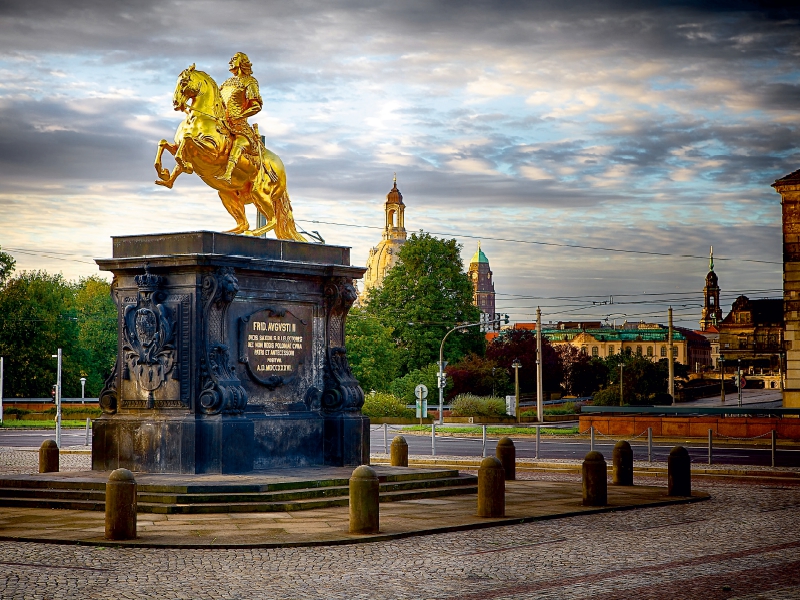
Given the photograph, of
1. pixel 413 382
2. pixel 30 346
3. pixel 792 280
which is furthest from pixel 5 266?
pixel 792 280

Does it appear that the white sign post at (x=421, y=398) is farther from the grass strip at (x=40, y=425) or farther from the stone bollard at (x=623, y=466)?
the stone bollard at (x=623, y=466)

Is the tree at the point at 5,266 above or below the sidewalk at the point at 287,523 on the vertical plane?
above

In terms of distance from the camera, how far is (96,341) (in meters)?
→ 88.9

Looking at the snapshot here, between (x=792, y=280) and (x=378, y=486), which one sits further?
(x=792, y=280)

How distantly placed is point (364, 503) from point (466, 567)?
2741 mm

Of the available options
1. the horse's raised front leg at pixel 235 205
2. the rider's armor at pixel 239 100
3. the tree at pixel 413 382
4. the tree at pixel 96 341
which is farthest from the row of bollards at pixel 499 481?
the tree at pixel 96 341

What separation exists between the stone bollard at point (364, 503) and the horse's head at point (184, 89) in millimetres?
9693

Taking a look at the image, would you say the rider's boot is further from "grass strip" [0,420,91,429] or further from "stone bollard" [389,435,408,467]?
"grass strip" [0,420,91,429]

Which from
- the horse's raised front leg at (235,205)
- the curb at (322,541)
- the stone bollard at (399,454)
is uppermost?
the horse's raised front leg at (235,205)

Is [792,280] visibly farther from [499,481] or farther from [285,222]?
[499,481]

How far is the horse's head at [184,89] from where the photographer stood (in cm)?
2239

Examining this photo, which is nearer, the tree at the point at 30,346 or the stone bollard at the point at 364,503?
the stone bollard at the point at 364,503

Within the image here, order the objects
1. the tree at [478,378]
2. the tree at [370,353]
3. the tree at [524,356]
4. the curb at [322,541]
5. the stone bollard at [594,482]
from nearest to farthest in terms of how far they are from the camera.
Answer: the curb at [322,541] < the stone bollard at [594,482] < the tree at [370,353] < the tree at [478,378] < the tree at [524,356]

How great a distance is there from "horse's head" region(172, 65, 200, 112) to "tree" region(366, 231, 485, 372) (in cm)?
6315
